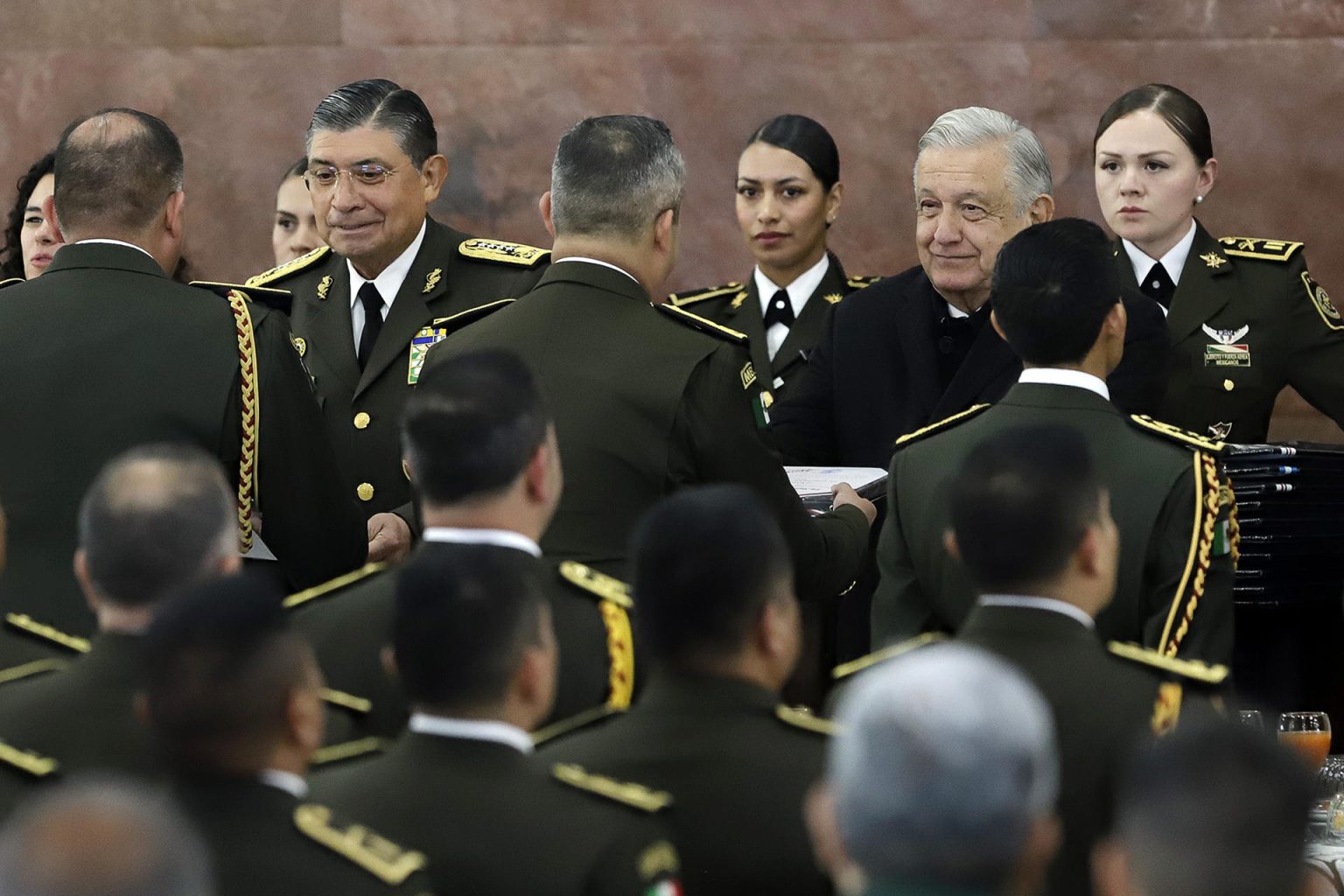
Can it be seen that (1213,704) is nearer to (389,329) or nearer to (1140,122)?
(389,329)

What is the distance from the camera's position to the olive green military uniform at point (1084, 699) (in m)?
2.72

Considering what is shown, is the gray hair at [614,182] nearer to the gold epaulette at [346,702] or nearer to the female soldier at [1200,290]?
the gold epaulette at [346,702]

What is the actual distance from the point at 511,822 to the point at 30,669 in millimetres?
1042

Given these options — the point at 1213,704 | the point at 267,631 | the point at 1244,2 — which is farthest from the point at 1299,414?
the point at 267,631

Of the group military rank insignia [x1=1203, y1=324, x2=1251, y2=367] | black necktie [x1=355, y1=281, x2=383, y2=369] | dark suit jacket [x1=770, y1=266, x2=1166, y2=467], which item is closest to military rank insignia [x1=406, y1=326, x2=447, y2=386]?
black necktie [x1=355, y1=281, x2=383, y2=369]

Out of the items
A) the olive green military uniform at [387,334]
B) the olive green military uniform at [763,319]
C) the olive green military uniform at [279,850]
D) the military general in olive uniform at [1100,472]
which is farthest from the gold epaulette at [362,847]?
the olive green military uniform at [763,319]

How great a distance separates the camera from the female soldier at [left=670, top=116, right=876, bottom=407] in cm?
596

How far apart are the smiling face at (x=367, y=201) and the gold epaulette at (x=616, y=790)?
251 centimetres

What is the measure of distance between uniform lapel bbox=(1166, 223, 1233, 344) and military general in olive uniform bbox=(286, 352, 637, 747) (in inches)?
97.7

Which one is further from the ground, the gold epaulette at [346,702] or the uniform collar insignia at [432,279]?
the uniform collar insignia at [432,279]

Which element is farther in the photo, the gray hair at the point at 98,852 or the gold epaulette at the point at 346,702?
the gold epaulette at the point at 346,702

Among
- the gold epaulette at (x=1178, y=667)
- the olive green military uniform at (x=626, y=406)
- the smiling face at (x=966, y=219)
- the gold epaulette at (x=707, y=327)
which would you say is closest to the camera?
the gold epaulette at (x=1178, y=667)

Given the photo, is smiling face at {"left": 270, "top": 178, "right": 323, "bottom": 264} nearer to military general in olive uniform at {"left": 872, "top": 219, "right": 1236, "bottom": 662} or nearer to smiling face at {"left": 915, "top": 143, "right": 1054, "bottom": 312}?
smiling face at {"left": 915, "top": 143, "right": 1054, "bottom": 312}

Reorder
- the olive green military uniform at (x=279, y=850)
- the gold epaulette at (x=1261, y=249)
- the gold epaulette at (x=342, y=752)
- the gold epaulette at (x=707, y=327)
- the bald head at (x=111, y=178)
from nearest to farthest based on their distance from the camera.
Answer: the olive green military uniform at (x=279, y=850) → the gold epaulette at (x=342, y=752) → the gold epaulette at (x=707, y=327) → the bald head at (x=111, y=178) → the gold epaulette at (x=1261, y=249)
